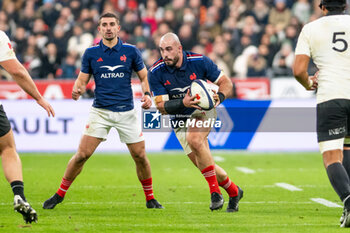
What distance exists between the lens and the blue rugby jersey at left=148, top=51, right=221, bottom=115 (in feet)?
30.7

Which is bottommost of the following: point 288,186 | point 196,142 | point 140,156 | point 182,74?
point 288,186

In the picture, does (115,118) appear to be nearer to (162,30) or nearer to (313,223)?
(313,223)

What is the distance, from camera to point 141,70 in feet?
31.6

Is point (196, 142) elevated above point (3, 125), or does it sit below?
below

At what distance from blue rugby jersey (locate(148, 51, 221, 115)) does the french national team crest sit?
5556 millimetres

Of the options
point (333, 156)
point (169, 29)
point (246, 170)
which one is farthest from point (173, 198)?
point (169, 29)

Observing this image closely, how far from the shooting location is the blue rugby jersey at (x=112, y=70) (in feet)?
31.3

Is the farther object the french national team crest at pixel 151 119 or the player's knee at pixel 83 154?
the french national team crest at pixel 151 119

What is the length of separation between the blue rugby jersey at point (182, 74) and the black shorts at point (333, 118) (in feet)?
6.63

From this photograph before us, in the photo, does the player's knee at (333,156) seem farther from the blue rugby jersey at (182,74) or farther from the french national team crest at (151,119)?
the french national team crest at (151,119)

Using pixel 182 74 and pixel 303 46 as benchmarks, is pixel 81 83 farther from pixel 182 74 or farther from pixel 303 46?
pixel 303 46

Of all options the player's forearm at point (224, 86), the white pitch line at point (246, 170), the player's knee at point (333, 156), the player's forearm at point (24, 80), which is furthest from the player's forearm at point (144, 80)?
the white pitch line at point (246, 170)

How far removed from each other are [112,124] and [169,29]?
13.5 m

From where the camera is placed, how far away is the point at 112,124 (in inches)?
378
